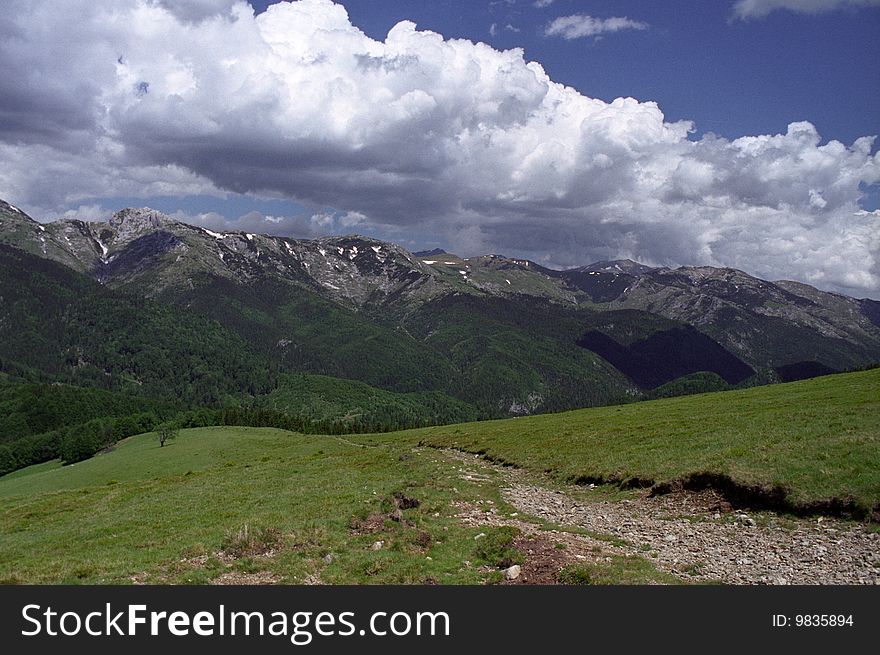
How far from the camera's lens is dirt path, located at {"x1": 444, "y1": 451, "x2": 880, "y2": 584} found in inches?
685

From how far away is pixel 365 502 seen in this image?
3112 centimetres

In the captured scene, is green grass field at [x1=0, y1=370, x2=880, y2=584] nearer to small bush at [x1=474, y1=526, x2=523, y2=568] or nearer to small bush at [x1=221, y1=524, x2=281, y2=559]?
small bush at [x1=221, y1=524, x2=281, y2=559]

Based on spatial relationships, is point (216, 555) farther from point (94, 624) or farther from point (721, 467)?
point (721, 467)

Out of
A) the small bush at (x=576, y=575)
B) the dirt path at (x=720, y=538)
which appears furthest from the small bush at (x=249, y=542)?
the small bush at (x=576, y=575)

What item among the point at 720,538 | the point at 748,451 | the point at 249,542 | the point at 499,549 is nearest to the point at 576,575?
the point at 499,549

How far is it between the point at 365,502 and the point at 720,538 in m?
18.7

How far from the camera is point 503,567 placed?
A: 18953 millimetres

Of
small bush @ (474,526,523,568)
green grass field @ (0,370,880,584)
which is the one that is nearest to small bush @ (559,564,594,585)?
green grass field @ (0,370,880,584)

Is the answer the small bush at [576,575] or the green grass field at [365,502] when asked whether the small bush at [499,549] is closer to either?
the green grass field at [365,502]

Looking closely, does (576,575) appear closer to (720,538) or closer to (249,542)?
(720,538)

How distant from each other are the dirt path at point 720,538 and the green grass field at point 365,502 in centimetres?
203

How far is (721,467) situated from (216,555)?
2612 cm

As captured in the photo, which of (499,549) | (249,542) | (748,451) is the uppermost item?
(748,451)

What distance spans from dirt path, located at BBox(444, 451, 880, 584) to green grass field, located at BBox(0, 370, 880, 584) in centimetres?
203
